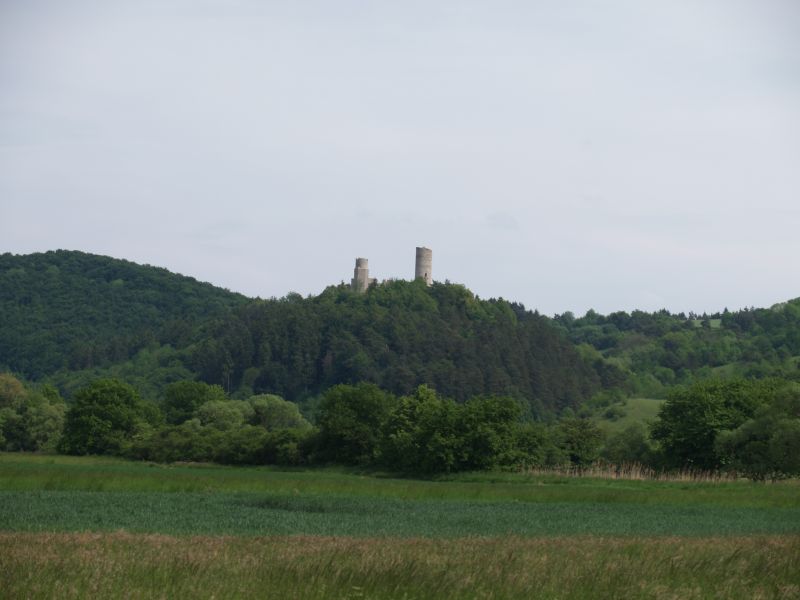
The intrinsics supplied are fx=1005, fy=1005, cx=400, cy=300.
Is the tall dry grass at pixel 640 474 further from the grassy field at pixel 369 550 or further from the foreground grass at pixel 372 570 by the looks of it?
the foreground grass at pixel 372 570

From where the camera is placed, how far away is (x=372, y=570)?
15953mm

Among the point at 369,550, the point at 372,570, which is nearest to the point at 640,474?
the point at 369,550

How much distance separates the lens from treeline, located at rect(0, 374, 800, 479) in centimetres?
6103

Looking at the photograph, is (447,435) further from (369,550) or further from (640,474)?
(369,550)

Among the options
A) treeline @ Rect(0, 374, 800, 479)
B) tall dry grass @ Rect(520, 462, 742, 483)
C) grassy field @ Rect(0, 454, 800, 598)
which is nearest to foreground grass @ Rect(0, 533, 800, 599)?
grassy field @ Rect(0, 454, 800, 598)

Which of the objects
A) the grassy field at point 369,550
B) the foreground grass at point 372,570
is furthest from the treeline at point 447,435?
the foreground grass at point 372,570

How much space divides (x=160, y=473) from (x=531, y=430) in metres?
28.3

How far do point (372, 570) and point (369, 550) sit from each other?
201cm

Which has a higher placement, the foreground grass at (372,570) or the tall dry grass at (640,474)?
the foreground grass at (372,570)

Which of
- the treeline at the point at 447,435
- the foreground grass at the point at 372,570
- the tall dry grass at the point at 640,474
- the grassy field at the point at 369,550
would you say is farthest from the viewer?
the treeline at the point at 447,435

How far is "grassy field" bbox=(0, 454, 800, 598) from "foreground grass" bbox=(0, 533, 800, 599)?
3cm

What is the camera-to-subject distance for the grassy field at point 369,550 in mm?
15148

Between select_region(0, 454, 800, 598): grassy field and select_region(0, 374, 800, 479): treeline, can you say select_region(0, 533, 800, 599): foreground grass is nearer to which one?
select_region(0, 454, 800, 598): grassy field

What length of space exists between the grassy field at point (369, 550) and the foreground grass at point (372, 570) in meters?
0.03
